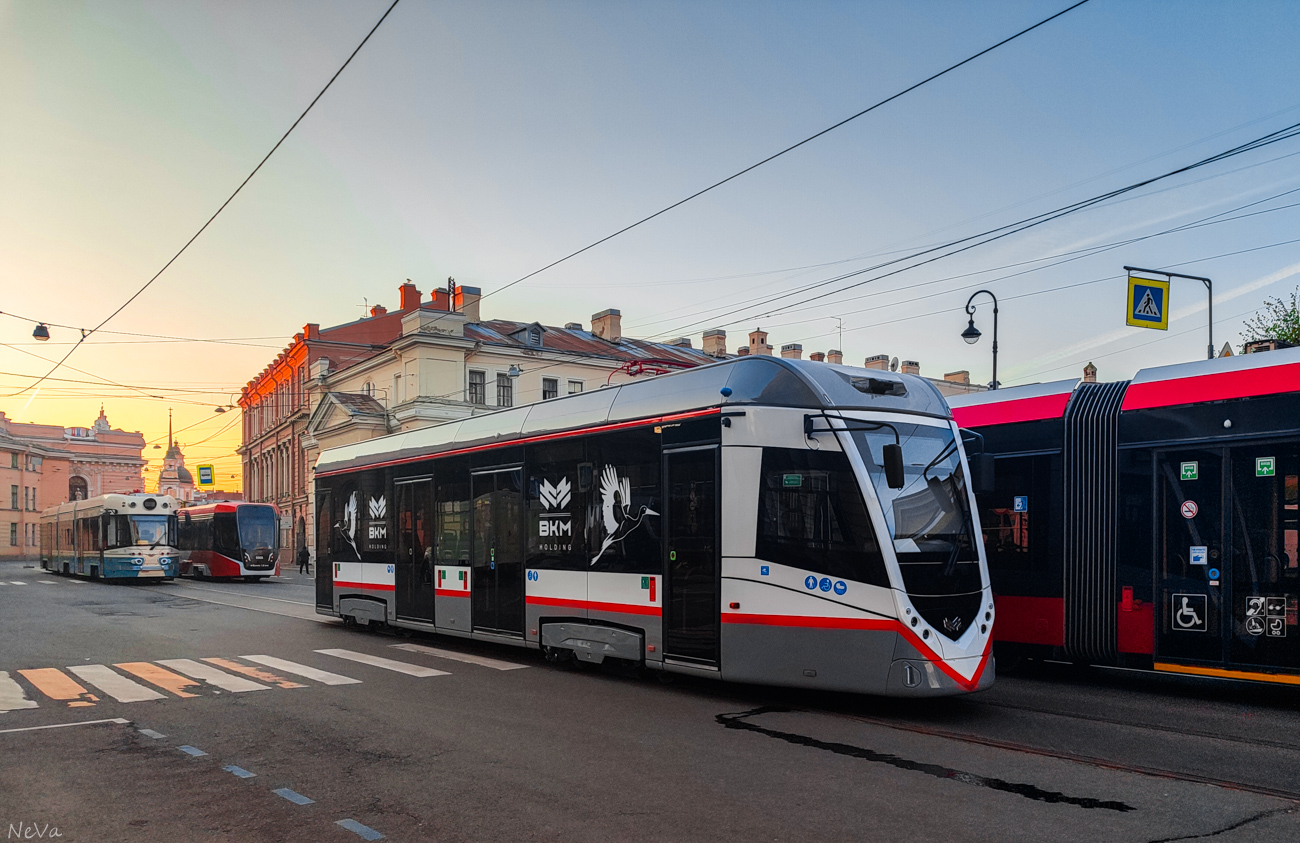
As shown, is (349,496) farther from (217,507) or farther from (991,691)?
(217,507)

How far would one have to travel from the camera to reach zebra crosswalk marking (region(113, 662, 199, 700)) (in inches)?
452

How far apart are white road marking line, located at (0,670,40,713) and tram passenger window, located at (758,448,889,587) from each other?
764 cm

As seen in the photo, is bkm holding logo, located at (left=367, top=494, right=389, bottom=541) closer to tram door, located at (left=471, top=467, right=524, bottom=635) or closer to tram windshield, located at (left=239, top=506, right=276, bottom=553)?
tram door, located at (left=471, top=467, right=524, bottom=635)

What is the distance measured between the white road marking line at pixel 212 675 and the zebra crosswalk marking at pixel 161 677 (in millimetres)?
162

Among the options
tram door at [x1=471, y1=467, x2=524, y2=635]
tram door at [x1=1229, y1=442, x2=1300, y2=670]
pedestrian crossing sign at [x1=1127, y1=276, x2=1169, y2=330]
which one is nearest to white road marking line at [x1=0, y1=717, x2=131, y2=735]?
tram door at [x1=471, y1=467, x2=524, y2=635]

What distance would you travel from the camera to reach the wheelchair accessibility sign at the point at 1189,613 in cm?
1064

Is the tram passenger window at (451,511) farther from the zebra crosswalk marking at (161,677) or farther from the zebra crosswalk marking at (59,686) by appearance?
the zebra crosswalk marking at (59,686)

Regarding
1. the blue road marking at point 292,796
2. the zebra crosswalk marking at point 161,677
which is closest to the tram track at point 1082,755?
the blue road marking at point 292,796

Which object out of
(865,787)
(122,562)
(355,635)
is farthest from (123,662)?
(122,562)

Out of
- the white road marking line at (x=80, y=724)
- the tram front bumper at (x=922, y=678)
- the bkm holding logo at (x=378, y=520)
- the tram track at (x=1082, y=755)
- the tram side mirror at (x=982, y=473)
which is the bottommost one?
the white road marking line at (x=80, y=724)

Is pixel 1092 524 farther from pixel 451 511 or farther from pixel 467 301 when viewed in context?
pixel 467 301

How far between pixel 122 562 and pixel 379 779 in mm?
36003

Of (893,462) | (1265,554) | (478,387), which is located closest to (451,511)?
(893,462)

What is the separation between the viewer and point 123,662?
14.2 metres
